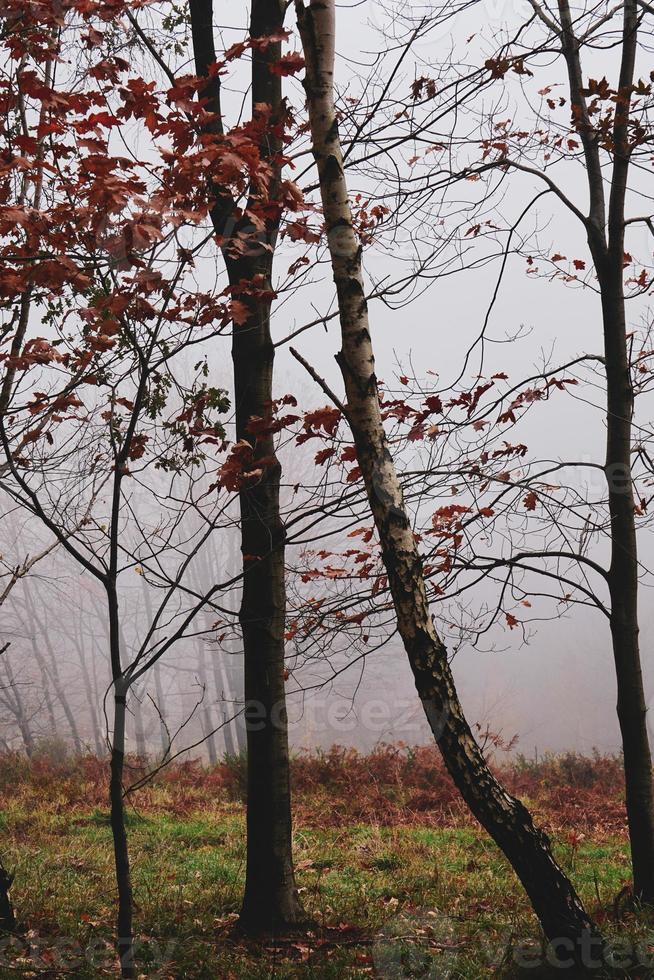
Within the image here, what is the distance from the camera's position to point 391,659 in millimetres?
24781

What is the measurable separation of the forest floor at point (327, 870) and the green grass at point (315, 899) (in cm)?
1

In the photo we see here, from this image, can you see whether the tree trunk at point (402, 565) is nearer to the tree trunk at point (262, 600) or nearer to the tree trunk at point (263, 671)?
the tree trunk at point (262, 600)

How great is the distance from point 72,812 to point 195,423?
7235 millimetres

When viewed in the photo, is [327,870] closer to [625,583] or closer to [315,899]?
[315,899]

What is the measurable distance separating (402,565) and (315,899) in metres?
3.22

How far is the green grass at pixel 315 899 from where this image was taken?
3.90 metres

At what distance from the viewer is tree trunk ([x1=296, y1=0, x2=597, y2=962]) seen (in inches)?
128

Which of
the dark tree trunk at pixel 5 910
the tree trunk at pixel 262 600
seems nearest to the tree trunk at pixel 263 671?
the tree trunk at pixel 262 600

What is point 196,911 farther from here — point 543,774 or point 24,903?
point 543,774

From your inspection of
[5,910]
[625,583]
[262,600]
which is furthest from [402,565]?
[5,910]

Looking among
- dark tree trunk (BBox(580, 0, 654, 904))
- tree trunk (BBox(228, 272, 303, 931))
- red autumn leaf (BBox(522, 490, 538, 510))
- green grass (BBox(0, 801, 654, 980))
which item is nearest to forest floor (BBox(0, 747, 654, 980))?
green grass (BBox(0, 801, 654, 980))

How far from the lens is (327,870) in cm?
627

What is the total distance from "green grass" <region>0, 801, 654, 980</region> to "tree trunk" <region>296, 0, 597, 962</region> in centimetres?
59

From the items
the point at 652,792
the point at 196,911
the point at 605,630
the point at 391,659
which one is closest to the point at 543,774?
the point at 652,792
